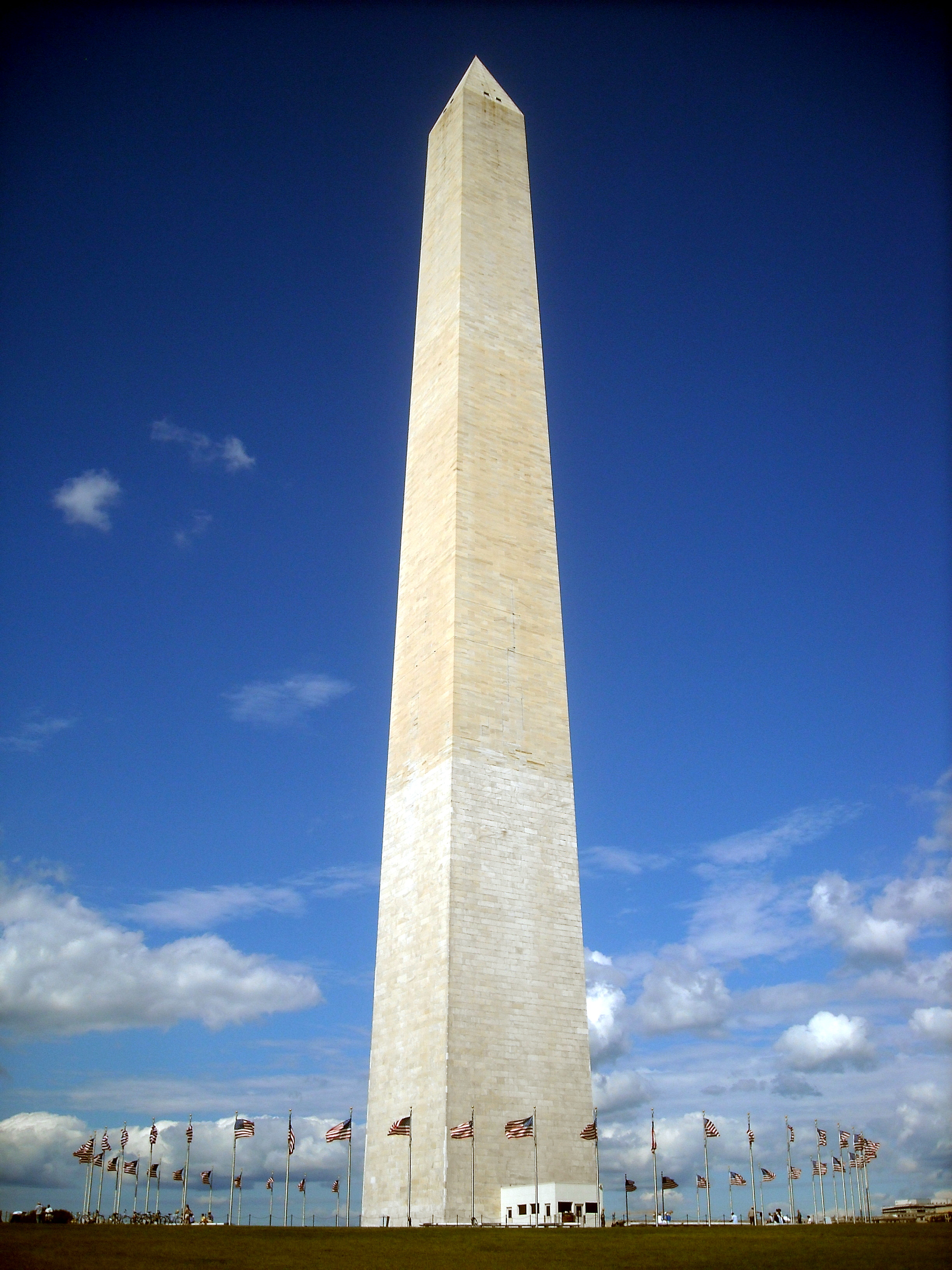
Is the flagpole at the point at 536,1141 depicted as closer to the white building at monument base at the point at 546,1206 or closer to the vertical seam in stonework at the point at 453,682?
the white building at monument base at the point at 546,1206

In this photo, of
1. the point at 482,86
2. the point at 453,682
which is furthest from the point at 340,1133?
the point at 482,86

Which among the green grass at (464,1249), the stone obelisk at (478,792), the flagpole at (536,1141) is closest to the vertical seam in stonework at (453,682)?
the stone obelisk at (478,792)

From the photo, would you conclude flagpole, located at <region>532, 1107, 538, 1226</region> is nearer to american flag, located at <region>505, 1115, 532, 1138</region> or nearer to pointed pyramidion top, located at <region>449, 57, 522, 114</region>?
american flag, located at <region>505, 1115, 532, 1138</region>

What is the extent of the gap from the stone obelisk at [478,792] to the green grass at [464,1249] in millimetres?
3958

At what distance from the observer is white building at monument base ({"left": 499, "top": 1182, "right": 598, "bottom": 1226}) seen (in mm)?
27453

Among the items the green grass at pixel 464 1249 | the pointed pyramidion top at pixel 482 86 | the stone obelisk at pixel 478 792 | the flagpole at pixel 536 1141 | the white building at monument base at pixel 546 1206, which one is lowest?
the green grass at pixel 464 1249

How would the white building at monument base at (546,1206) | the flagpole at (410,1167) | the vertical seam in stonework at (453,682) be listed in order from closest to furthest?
the white building at monument base at (546,1206) < the vertical seam in stonework at (453,682) < the flagpole at (410,1167)

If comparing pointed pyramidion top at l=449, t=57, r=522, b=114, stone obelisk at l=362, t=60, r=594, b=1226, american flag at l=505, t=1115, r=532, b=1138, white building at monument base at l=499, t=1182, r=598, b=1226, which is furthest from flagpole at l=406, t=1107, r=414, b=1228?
pointed pyramidion top at l=449, t=57, r=522, b=114

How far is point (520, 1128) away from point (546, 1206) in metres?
2.35

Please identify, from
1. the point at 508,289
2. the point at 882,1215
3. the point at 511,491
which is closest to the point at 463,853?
the point at 511,491

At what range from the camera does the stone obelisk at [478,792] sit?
2922cm

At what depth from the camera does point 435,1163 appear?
28094 mm

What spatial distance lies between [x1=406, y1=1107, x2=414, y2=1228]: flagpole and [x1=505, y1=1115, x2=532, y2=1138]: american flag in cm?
279

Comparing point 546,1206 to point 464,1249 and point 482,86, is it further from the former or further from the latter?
point 482,86
